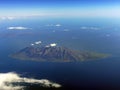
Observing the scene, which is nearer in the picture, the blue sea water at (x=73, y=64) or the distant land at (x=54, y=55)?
the blue sea water at (x=73, y=64)

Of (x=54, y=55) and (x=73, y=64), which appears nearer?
(x=73, y=64)

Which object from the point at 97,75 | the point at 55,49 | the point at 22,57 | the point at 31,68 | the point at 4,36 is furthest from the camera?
the point at 4,36

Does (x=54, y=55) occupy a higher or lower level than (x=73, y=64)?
lower

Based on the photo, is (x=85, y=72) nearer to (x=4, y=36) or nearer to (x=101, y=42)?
(x=101, y=42)

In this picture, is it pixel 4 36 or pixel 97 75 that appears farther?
pixel 4 36

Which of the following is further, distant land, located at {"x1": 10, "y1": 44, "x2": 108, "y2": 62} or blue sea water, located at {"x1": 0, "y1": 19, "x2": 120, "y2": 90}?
distant land, located at {"x1": 10, "y1": 44, "x2": 108, "y2": 62}

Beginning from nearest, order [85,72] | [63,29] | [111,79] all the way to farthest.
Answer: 1. [111,79]
2. [85,72]
3. [63,29]

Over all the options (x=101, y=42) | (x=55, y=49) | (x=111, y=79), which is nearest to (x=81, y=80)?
(x=111, y=79)
